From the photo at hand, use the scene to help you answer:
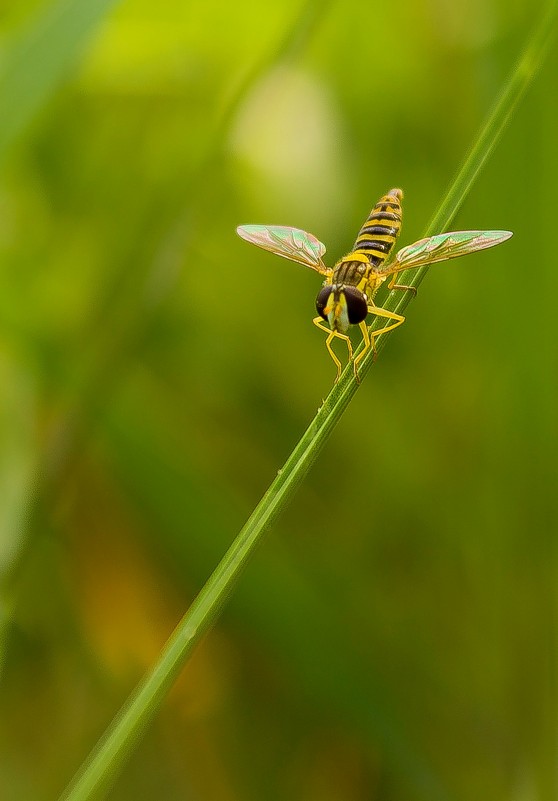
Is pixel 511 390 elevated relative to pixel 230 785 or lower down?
elevated

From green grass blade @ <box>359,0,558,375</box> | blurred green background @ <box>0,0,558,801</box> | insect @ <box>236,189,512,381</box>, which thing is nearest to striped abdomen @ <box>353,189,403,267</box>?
insect @ <box>236,189,512,381</box>

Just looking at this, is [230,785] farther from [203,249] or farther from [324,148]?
[324,148]

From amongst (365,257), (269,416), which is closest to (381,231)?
(365,257)

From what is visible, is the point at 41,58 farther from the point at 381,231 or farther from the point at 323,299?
the point at 381,231

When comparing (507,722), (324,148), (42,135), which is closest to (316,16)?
(324,148)

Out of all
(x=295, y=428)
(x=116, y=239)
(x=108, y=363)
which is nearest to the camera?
(x=108, y=363)
